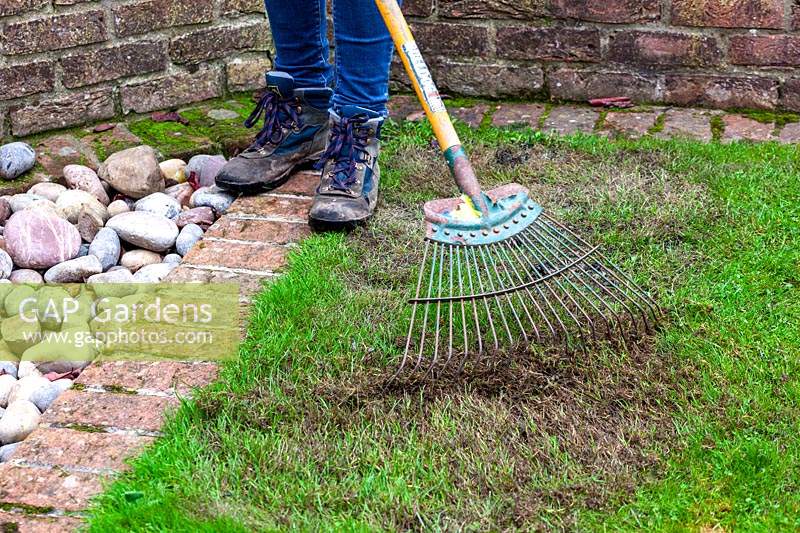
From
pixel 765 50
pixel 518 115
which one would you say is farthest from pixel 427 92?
pixel 765 50

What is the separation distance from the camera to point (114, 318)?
100 inches

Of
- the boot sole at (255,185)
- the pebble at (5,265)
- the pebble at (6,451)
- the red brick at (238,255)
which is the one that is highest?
the boot sole at (255,185)

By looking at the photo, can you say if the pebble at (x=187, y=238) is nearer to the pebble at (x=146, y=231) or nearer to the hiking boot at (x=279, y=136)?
the pebble at (x=146, y=231)

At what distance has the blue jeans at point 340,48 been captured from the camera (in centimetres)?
282

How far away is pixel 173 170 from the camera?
3447 mm

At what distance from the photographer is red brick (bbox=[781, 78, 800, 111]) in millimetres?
3664

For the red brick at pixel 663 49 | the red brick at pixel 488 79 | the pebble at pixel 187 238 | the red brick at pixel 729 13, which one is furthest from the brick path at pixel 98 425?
the red brick at pixel 729 13

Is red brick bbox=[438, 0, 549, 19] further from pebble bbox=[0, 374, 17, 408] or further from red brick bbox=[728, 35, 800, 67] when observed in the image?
pebble bbox=[0, 374, 17, 408]

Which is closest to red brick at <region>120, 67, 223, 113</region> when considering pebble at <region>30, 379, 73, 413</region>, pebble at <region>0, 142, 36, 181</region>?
pebble at <region>0, 142, 36, 181</region>

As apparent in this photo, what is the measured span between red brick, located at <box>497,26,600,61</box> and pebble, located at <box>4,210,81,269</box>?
1.87 meters

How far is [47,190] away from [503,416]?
1.88m

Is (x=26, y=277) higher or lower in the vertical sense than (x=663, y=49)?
lower

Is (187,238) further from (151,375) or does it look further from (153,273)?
(151,375)

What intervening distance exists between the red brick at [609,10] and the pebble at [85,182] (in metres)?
1.82
